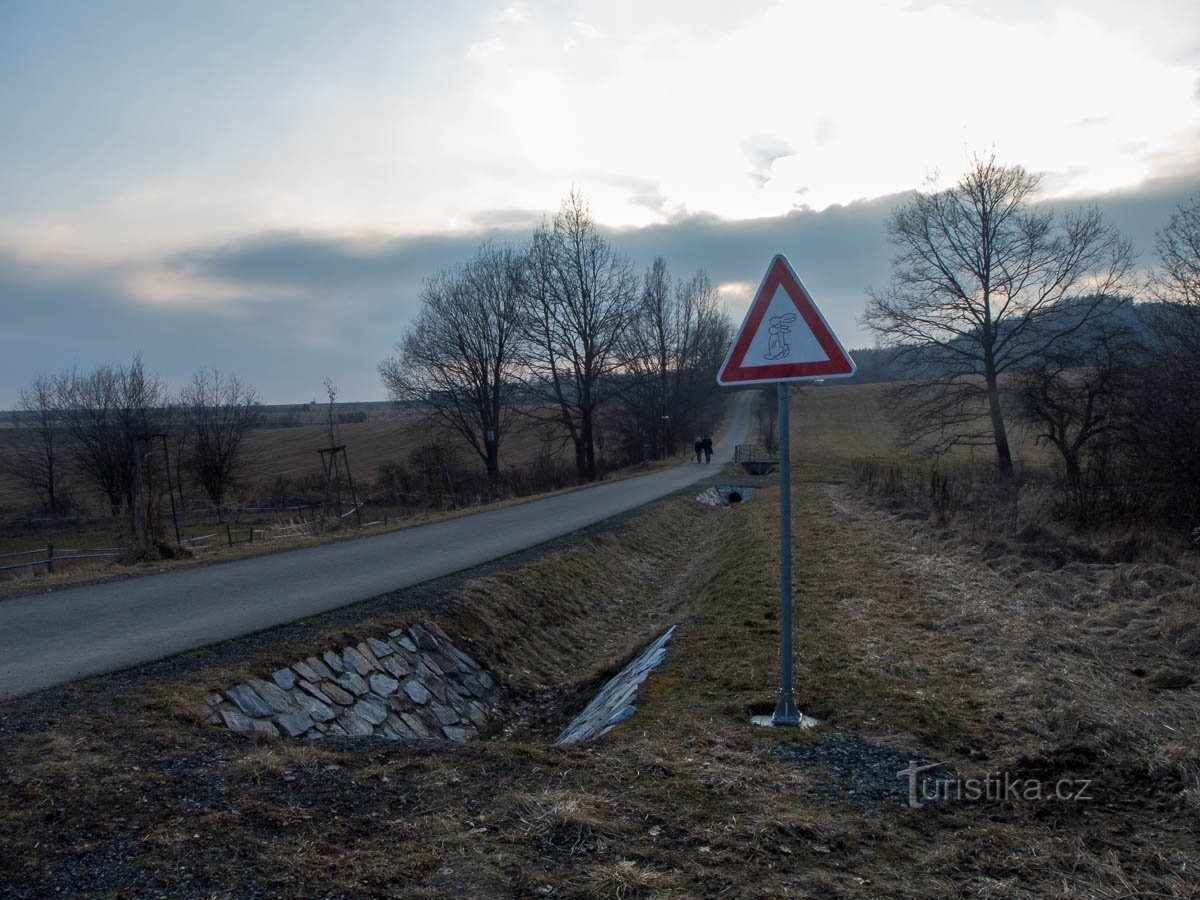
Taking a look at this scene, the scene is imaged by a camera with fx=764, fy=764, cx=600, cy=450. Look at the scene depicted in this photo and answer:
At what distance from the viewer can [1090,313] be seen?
86.0 ft

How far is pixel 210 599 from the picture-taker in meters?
8.63

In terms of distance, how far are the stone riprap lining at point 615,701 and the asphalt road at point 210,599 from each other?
321 cm

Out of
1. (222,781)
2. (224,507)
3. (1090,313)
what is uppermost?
(1090,313)

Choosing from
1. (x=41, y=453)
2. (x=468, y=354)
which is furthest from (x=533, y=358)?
(x=41, y=453)

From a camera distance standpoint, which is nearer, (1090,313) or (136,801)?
(136,801)

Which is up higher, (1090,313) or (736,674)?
(1090,313)

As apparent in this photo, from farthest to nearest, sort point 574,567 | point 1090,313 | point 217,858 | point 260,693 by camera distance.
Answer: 1. point 1090,313
2. point 574,567
3. point 260,693
4. point 217,858

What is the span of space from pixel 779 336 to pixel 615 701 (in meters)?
3.15

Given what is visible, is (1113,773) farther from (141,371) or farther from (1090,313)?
(141,371)

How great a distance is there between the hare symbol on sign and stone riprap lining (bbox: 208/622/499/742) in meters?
3.93

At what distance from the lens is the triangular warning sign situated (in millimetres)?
4594

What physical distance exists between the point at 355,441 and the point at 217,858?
7682 cm

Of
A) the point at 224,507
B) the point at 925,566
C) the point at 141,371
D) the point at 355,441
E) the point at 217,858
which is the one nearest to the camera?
the point at 217,858

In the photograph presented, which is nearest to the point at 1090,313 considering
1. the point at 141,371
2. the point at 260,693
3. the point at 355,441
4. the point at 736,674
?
the point at 736,674
